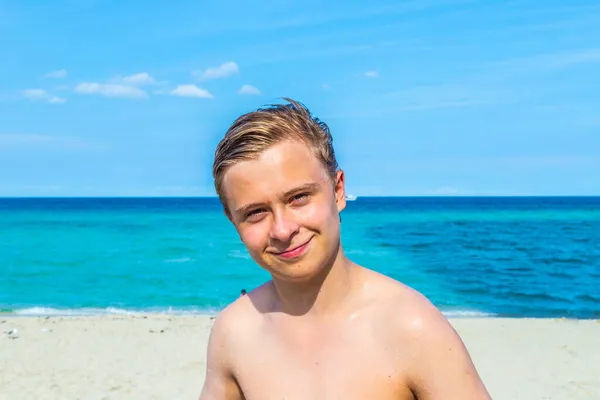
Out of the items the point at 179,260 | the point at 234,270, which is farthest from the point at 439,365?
the point at 179,260

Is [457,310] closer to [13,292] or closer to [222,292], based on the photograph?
[222,292]

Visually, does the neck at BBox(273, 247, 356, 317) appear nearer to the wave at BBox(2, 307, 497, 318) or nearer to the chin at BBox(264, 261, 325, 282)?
the chin at BBox(264, 261, 325, 282)

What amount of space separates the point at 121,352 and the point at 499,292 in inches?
454

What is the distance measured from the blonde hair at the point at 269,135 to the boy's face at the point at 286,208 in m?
0.02

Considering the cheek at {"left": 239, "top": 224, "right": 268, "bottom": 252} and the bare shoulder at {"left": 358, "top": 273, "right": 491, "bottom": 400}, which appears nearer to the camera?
the bare shoulder at {"left": 358, "top": 273, "right": 491, "bottom": 400}

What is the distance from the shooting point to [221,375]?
219 centimetres

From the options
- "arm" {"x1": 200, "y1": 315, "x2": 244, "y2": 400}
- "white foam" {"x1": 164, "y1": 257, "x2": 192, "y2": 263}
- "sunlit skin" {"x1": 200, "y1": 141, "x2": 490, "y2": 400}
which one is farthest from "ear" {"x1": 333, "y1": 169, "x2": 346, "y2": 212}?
"white foam" {"x1": 164, "y1": 257, "x2": 192, "y2": 263}

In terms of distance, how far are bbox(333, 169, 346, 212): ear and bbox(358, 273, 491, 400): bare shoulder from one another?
0.34 m

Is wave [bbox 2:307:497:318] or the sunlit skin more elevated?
the sunlit skin

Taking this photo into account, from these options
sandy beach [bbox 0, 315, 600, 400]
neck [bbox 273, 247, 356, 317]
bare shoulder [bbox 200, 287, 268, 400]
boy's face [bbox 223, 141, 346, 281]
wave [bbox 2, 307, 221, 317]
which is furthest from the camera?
wave [bbox 2, 307, 221, 317]

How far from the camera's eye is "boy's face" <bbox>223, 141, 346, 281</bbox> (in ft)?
6.16

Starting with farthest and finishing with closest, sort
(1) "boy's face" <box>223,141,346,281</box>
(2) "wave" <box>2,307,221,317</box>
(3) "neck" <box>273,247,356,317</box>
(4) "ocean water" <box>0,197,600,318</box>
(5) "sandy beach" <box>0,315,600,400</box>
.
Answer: (4) "ocean water" <box>0,197,600,318</box>
(2) "wave" <box>2,307,221,317</box>
(5) "sandy beach" <box>0,315,600,400</box>
(3) "neck" <box>273,247,356,317</box>
(1) "boy's face" <box>223,141,346,281</box>

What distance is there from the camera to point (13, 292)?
20.0m

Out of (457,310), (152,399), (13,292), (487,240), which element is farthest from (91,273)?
(487,240)
